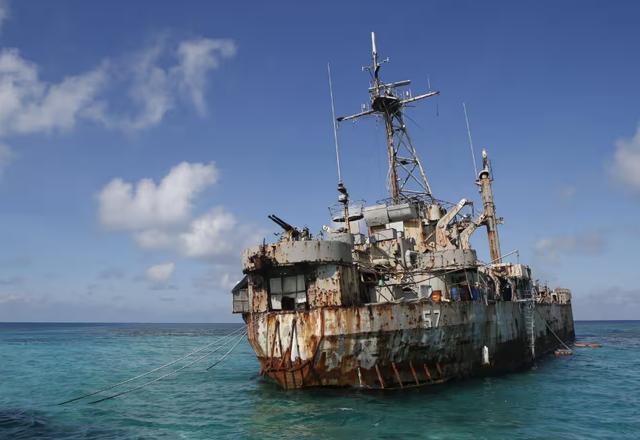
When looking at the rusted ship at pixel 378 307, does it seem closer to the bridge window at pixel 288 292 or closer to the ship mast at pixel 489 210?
the bridge window at pixel 288 292

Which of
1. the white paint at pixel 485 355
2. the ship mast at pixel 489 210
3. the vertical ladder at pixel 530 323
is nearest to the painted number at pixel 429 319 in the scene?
the white paint at pixel 485 355

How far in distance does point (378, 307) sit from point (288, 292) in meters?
4.54

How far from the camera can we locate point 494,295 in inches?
1084

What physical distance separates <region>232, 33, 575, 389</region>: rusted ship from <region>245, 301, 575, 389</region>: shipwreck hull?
43 mm

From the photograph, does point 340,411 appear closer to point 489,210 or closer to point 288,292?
point 288,292

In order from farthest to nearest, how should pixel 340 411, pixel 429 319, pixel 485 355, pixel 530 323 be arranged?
pixel 530 323
pixel 485 355
pixel 429 319
pixel 340 411

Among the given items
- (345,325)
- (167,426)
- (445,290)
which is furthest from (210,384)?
(445,290)

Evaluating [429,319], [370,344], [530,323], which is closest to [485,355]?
[429,319]

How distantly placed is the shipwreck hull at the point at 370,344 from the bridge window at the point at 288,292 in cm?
104

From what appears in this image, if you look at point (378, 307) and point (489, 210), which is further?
point (489, 210)

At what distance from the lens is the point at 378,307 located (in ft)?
61.0

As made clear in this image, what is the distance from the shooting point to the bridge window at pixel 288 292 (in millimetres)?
20737

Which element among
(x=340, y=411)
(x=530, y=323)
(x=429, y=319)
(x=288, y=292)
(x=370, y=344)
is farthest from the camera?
(x=530, y=323)

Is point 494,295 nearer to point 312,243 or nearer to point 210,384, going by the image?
point 312,243
